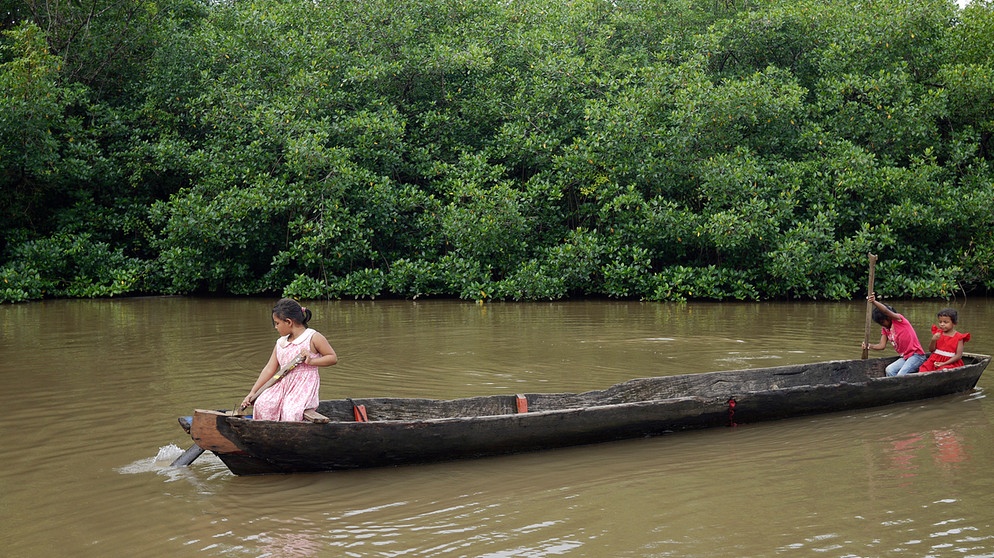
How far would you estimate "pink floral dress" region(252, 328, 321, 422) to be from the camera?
18.0ft

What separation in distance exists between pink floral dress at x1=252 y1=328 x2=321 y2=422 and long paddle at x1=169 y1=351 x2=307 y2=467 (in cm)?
3

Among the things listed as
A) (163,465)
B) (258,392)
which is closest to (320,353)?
(258,392)

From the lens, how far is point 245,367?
29.6ft

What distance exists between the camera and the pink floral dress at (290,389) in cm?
548

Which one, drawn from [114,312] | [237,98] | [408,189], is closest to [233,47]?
[237,98]

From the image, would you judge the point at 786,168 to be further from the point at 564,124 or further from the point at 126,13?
the point at 126,13

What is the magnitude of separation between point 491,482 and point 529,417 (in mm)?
575

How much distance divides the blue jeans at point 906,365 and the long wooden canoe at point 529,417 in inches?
11.5

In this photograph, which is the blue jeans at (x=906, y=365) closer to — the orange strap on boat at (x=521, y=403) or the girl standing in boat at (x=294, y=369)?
the orange strap on boat at (x=521, y=403)

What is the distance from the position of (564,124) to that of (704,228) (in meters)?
3.84

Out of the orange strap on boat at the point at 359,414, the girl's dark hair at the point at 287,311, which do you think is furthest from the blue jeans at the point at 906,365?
the girl's dark hair at the point at 287,311

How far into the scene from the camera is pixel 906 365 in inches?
299

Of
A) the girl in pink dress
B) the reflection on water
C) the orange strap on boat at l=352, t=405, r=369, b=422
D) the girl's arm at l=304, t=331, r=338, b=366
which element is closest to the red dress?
the girl in pink dress

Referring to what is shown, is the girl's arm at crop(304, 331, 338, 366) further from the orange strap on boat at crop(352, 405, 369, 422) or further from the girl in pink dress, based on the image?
the girl in pink dress
